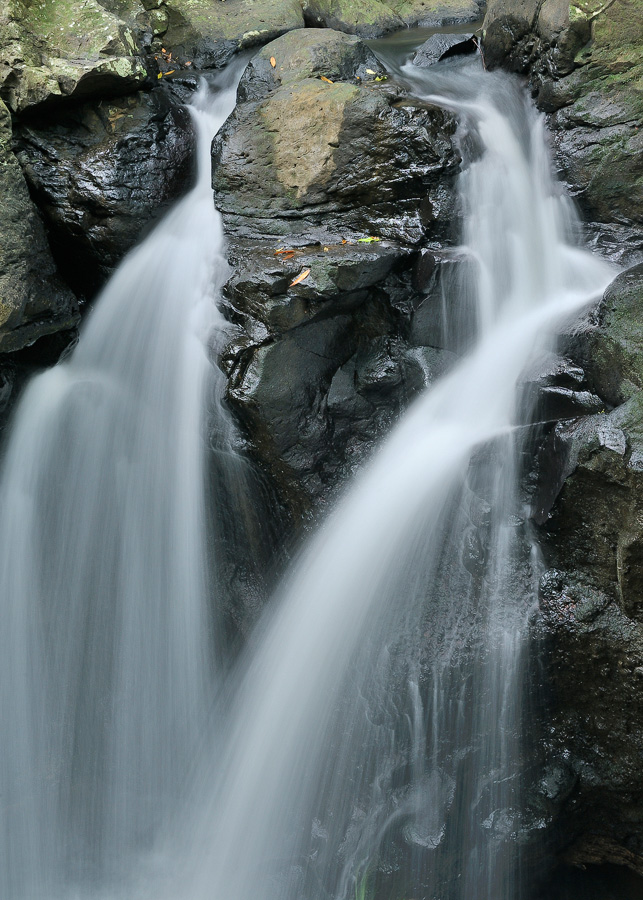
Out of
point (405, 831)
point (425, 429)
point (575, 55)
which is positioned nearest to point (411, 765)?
point (405, 831)

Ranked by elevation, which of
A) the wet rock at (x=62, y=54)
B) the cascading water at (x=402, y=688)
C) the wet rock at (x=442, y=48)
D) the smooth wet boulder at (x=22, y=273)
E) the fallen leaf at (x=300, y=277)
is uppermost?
the wet rock at (x=62, y=54)

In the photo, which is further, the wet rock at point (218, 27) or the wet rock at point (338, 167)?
the wet rock at point (218, 27)

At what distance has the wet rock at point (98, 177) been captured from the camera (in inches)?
186

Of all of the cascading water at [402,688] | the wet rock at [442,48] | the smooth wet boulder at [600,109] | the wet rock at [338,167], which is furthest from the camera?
the wet rock at [442,48]

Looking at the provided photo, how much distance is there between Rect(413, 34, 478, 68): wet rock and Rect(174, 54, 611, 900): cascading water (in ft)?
11.2

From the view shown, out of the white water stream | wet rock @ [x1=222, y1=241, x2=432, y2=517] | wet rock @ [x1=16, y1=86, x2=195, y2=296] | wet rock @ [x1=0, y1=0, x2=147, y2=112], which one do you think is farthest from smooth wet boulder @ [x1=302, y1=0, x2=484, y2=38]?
wet rock @ [x1=222, y1=241, x2=432, y2=517]

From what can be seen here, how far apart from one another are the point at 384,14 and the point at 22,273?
6.76 meters

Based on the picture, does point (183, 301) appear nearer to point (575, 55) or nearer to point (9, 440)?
point (9, 440)

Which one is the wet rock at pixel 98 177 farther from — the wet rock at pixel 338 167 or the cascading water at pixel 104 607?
the cascading water at pixel 104 607

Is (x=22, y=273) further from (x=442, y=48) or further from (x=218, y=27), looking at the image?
(x=442, y=48)

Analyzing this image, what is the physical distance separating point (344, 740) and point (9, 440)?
295cm

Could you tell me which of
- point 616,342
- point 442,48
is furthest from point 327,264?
point 442,48

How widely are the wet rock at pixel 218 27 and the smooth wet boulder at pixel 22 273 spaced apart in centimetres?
298

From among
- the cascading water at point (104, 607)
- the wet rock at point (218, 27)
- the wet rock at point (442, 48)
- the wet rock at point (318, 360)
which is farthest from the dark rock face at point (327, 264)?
the wet rock at point (218, 27)
